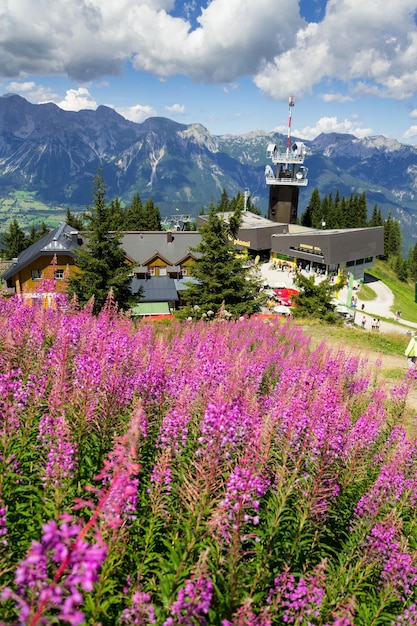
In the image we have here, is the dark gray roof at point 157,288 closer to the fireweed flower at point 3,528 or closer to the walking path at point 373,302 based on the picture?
the walking path at point 373,302

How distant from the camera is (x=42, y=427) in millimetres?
5156

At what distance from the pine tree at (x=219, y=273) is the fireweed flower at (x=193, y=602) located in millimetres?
29236

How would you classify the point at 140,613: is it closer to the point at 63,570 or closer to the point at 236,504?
the point at 236,504

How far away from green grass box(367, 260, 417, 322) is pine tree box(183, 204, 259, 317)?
43494 millimetres

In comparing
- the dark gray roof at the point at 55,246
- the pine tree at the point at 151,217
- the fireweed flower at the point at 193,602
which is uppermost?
the pine tree at the point at 151,217

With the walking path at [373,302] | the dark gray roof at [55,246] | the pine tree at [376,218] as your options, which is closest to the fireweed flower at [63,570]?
the walking path at [373,302]

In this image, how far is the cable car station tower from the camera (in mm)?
104000

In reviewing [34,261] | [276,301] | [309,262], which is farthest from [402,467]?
[309,262]

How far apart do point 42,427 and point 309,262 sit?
80.2 metres

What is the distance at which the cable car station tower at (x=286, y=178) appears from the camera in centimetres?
10400

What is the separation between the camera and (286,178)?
105312 mm

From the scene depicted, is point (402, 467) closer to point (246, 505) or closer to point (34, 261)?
point (246, 505)

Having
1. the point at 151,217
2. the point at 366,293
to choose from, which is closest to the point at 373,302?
the point at 366,293

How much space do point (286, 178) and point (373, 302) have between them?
47265 millimetres
